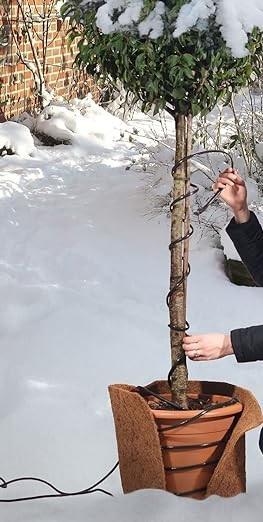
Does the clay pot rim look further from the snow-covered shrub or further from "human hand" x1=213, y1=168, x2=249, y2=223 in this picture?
the snow-covered shrub

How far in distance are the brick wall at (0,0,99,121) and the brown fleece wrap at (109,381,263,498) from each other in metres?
7.84

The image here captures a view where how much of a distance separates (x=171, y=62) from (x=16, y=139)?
7.01m

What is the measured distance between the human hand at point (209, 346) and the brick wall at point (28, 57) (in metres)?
7.98

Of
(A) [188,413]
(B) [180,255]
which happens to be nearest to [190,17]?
(B) [180,255]

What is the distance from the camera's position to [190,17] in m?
2.97

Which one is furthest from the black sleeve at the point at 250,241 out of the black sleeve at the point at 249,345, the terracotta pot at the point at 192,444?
the terracotta pot at the point at 192,444

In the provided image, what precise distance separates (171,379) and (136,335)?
191cm

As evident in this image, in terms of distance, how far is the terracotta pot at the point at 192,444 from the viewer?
10.6ft

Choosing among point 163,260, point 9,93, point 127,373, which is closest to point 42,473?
point 127,373

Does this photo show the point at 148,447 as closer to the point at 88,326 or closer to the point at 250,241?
the point at 250,241

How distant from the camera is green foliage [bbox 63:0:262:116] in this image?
3.06 meters

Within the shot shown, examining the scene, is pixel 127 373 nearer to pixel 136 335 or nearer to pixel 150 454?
pixel 136 335

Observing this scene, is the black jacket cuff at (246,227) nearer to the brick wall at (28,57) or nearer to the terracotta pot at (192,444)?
the terracotta pot at (192,444)

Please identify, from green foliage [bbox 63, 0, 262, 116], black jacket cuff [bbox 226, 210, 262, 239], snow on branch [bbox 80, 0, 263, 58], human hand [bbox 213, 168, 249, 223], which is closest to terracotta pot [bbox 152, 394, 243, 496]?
black jacket cuff [bbox 226, 210, 262, 239]
